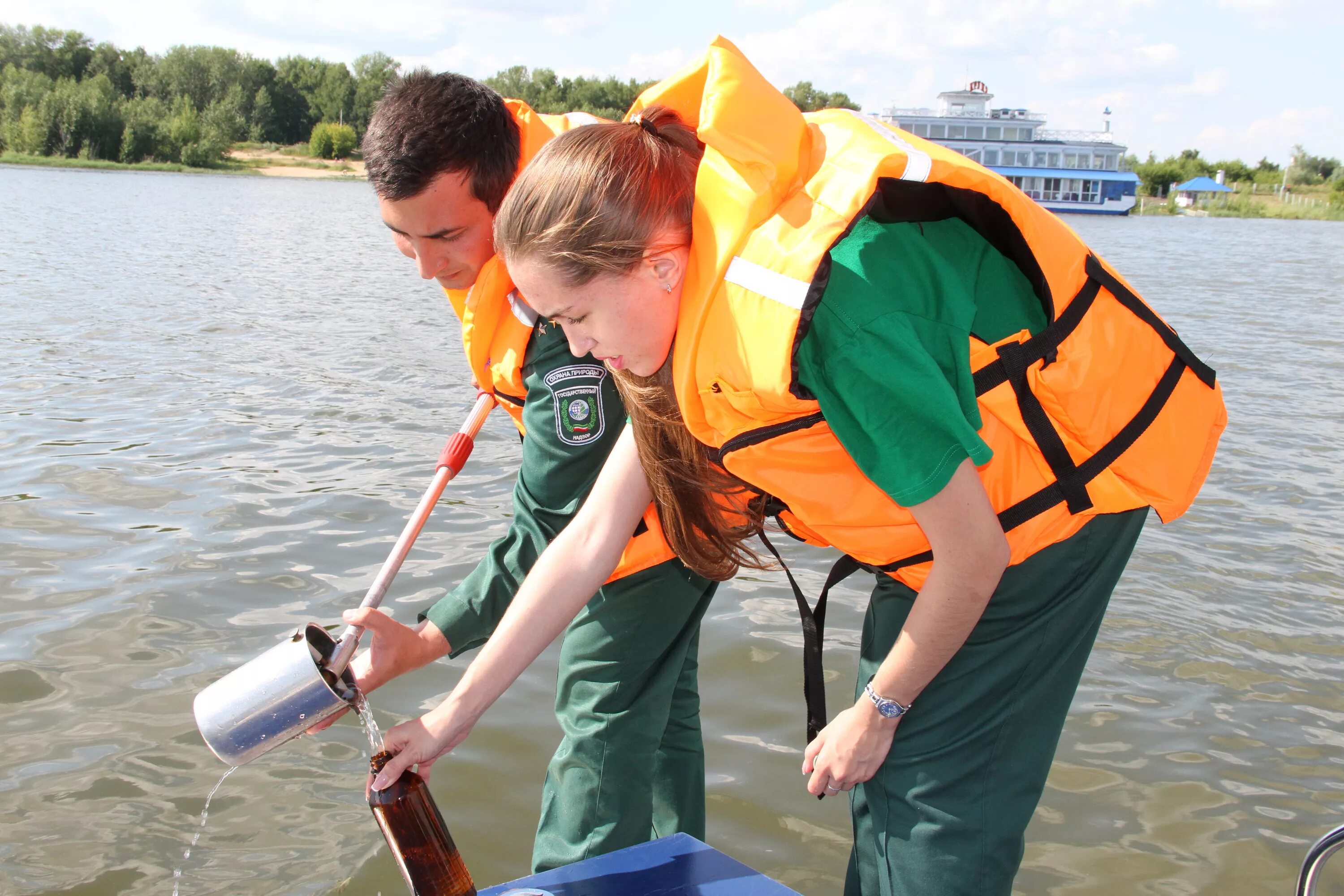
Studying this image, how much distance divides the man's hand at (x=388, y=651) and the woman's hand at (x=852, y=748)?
0.91m

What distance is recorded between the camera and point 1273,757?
3.52m

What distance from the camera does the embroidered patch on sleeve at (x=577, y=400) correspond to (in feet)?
Answer: 7.03

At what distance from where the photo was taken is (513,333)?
7.51 feet

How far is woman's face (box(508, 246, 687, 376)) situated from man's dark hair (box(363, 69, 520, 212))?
80 cm

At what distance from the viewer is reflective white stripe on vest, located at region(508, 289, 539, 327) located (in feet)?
7.25

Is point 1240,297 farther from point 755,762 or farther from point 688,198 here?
point 688,198

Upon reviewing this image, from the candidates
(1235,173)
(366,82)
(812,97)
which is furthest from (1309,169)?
(366,82)

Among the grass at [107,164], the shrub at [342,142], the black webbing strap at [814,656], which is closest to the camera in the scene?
the black webbing strap at [814,656]

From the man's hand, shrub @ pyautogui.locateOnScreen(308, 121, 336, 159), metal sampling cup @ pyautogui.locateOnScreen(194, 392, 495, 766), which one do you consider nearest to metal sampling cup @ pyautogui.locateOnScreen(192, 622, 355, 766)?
metal sampling cup @ pyautogui.locateOnScreen(194, 392, 495, 766)

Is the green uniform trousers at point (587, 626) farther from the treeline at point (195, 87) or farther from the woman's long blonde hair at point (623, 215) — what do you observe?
the treeline at point (195, 87)

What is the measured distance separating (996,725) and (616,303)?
2.97 feet

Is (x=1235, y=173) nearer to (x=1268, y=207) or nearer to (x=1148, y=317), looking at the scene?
(x=1268, y=207)

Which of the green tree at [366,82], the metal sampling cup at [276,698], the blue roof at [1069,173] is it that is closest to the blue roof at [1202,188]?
the blue roof at [1069,173]

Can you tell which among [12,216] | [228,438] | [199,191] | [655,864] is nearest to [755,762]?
[655,864]
